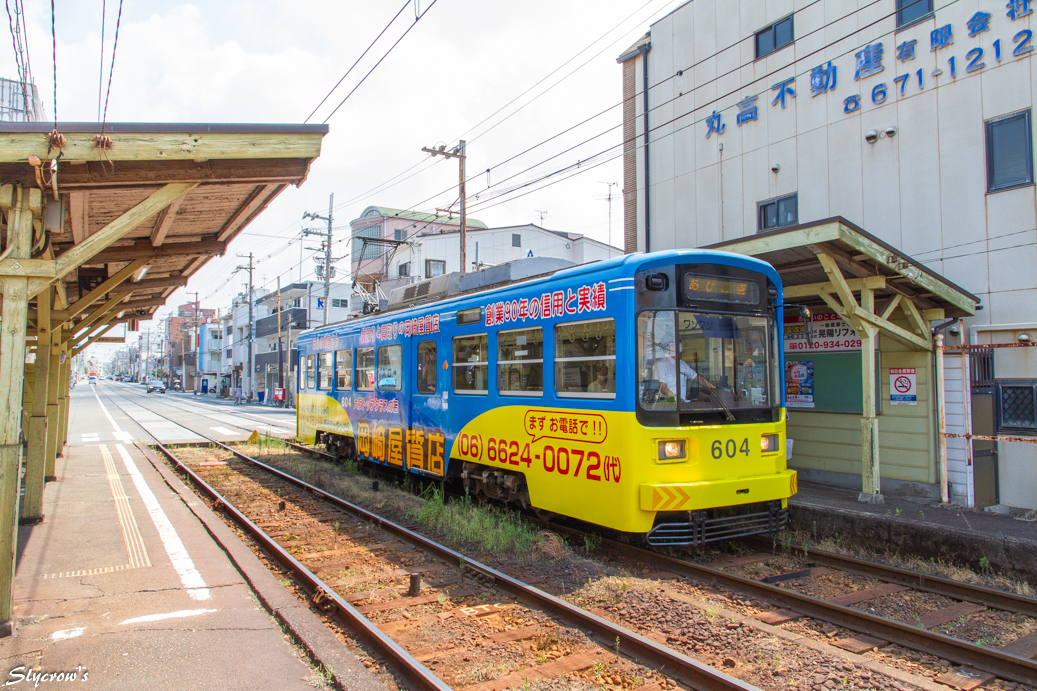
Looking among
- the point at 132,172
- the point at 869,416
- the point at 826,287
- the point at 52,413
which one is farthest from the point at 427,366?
the point at 52,413

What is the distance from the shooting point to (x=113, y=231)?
531 cm

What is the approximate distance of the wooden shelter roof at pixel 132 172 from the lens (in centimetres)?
496

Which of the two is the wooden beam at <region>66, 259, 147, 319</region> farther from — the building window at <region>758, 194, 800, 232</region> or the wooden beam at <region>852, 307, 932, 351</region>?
the building window at <region>758, 194, 800, 232</region>

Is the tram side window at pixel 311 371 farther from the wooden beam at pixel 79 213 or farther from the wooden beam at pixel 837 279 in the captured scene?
the wooden beam at pixel 837 279

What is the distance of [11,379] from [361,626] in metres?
3.24

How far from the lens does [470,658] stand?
4535 millimetres

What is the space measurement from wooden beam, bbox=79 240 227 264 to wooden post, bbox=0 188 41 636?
10.3 feet

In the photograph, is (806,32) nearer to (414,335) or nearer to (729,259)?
(729,259)

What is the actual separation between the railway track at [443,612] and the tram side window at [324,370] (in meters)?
5.05

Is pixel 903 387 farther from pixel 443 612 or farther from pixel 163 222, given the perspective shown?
pixel 163 222

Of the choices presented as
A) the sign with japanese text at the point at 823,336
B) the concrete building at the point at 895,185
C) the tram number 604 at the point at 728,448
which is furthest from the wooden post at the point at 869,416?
the tram number 604 at the point at 728,448

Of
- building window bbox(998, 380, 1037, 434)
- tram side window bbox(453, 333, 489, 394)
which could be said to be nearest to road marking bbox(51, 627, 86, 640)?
tram side window bbox(453, 333, 489, 394)

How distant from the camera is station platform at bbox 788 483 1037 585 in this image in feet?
21.7

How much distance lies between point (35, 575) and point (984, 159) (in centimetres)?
1269
